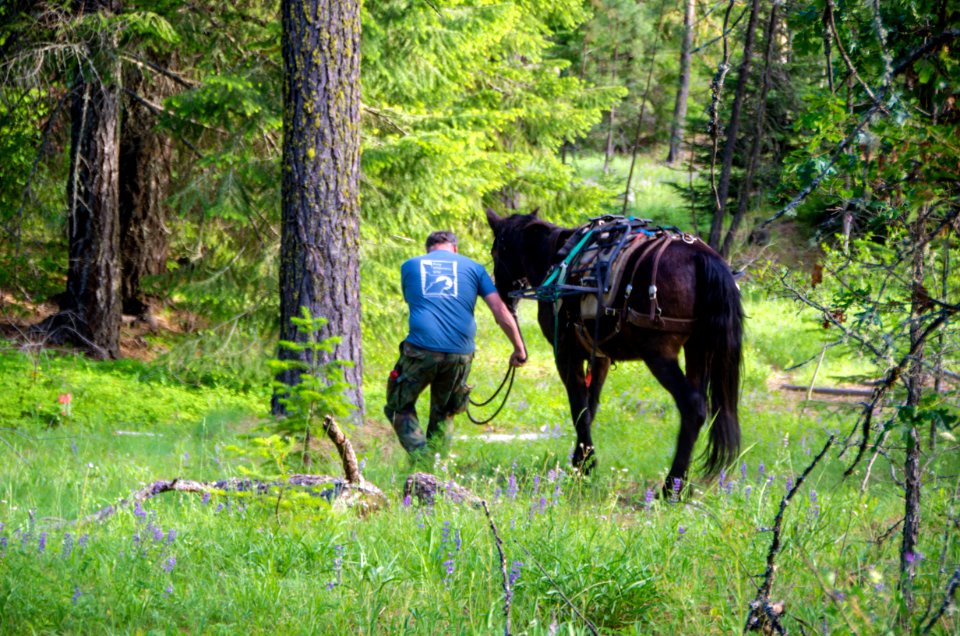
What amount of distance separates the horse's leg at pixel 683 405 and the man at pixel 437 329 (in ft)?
4.05

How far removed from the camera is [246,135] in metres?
11.7

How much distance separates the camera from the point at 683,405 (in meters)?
7.24

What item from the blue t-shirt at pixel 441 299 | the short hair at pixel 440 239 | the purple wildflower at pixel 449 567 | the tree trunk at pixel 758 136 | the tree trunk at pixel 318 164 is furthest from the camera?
the tree trunk at pixel 318 164

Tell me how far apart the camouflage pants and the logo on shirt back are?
0.50 metres

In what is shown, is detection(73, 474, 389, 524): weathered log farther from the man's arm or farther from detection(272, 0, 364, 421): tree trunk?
detection(272, 0, 364, 421): tree trunk

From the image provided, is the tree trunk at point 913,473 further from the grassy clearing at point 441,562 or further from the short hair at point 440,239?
the short hair at point 440,239

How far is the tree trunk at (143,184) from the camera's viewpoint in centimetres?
1448

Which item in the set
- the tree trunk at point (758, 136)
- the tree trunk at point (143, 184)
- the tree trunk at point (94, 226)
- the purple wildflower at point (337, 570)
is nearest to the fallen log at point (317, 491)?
the purple wildflower at point (337, 570)

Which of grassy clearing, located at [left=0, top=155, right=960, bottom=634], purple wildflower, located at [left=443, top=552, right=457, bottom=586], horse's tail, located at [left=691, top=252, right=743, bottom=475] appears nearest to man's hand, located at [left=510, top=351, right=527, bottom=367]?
grassy clearing, located at [left=0, top=155, right=960, bottom=634]

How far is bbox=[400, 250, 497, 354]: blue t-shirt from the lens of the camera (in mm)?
7953

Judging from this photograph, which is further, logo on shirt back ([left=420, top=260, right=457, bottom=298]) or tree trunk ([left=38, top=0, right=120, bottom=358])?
tree trunk ([left=38, top=0, right=120, bottom=358])

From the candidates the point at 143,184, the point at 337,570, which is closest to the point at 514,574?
the point at 337,570

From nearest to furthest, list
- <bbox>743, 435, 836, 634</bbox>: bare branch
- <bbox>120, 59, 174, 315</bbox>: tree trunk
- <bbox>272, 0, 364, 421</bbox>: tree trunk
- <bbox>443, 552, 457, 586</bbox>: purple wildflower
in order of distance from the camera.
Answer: <bbox>743, 435, 836, 634</bbox>: bare branch → <bbox>443, 552, 457, 586</bbox>: purple wildflower → <bbox>272, 0, 364, 421</bbox>: tree trunk → <bbox>120, 59, 174, 315</bbox>: tree trunk

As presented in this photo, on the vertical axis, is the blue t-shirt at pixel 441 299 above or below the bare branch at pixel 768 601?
above
